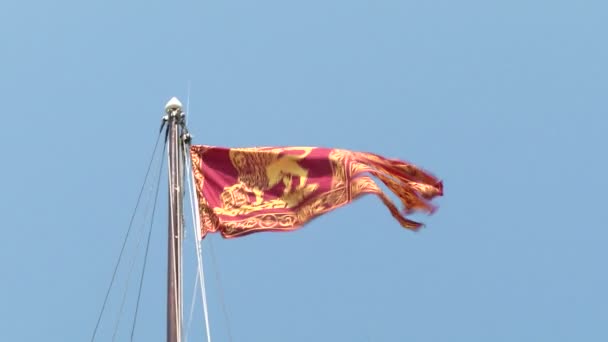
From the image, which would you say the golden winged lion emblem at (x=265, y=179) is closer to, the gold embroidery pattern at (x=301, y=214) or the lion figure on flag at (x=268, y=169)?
the lion figure on flag at (x=268, y=169)

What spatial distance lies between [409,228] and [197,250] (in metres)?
3.42

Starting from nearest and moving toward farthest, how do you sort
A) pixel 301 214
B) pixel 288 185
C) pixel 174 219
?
pixel 174 219 → pixel 301 214 → pixel 288 185

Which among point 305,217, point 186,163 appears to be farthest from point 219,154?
point 305,217

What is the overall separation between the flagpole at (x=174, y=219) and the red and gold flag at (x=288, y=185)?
0.72 meters

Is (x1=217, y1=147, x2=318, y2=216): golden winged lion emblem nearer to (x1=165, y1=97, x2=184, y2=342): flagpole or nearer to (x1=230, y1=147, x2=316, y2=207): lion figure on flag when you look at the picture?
(x1=230, y1=147, x2=316, y2=207): lion figure on flag

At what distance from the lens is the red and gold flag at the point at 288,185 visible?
59.2 feet

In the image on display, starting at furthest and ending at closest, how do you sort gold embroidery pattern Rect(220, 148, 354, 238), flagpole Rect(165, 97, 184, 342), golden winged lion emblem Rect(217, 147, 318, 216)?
1. golden winged lion emblem Rect(217, 147, 318, 216)
2. gold embroidery pattern Rect(220, 148, 354, 238)
3. flagpole Rect(165, 97, 184, 342)

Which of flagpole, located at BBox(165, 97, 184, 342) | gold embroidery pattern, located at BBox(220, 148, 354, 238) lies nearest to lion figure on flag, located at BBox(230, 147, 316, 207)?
gold embroidery pattern, located at BBox(220, 148, 354, 238)

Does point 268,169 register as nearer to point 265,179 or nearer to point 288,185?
point 265,179

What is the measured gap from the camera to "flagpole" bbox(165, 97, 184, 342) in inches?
650

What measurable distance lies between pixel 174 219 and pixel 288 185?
2255 millimetres

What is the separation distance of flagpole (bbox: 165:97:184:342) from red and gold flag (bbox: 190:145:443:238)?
0.72m

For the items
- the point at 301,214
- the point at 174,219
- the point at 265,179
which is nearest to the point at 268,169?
the point at 265,179

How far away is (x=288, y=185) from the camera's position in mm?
18641
